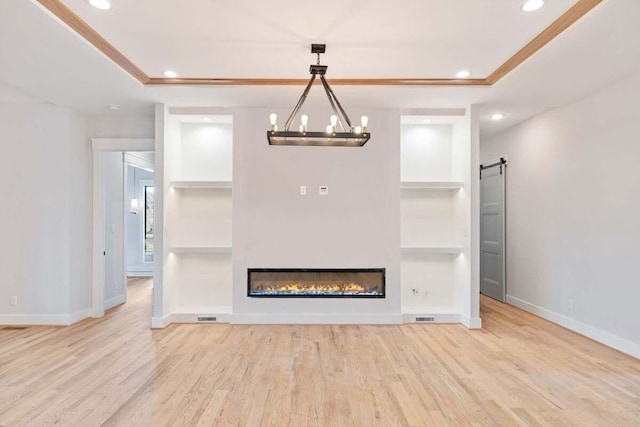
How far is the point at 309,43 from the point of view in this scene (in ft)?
10.4

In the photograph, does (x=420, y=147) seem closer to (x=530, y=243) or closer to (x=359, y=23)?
(x=530, y=243)

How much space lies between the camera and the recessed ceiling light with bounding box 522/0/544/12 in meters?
2.57

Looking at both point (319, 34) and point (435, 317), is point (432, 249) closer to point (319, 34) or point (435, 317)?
point (435, 317)

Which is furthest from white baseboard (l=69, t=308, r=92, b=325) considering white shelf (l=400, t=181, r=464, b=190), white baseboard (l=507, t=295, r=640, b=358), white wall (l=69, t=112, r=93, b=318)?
white baseboard (l=507, t=295, r=640, b=358)

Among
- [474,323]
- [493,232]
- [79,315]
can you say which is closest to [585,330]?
[474,323]

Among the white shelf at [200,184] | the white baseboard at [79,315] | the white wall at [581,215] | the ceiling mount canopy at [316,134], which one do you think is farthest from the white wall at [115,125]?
the white wall at [581,215]

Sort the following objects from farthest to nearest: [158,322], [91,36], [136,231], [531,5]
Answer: [136,231] < [158,322] < [91,36] < [531,5]

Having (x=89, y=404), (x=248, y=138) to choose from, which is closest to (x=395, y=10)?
(x=248, y=138)

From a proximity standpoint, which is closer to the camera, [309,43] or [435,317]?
[309,43]

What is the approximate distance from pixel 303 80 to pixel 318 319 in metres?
2.90

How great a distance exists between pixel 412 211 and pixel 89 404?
410 cm

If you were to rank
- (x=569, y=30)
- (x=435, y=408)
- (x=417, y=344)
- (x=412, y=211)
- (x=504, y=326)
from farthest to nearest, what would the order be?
1. (x=412, y=211)
2. (x=504, y=326)
3. (x=417, y=344)
4. (x=569, y=30)
5. (x=435, y=408)

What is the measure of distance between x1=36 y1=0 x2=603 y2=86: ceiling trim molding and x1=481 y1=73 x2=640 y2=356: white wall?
1.33 metres

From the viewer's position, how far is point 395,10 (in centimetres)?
270
